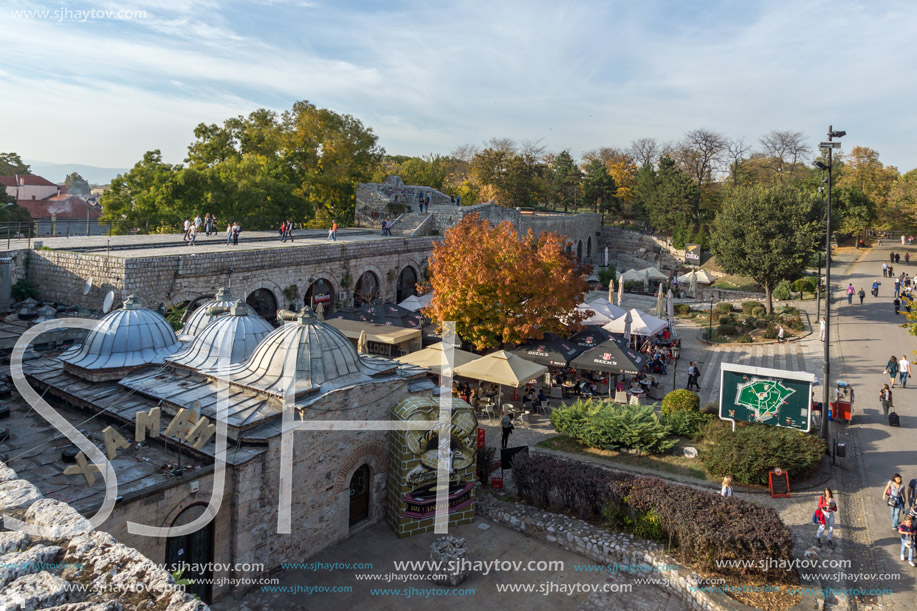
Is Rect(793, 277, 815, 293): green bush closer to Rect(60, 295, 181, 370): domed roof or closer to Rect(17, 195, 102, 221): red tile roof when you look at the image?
Rect(60, 295, 181, 370): domed roof

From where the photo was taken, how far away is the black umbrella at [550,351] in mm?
18750

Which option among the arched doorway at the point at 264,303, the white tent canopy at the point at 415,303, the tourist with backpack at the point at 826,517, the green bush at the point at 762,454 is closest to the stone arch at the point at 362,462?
the green bush at the point at 762,454

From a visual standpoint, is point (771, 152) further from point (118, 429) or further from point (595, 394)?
point (118, 429)

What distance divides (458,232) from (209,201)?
1447 centimetres

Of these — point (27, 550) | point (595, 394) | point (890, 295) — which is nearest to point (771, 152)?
point (890, 295)

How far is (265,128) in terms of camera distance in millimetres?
42031

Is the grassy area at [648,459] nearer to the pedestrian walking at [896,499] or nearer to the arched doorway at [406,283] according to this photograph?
the pedestrian walking at [896,499]

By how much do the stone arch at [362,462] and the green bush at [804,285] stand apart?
110 feet

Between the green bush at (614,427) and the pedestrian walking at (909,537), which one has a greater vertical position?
the green bush at (614,427)

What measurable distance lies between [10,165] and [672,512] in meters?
81.1

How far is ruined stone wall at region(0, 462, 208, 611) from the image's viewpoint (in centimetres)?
321

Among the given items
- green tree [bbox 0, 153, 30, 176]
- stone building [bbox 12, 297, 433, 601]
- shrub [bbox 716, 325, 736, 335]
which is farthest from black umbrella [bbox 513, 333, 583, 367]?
green tree [bbox 0, 153, 30, 176]

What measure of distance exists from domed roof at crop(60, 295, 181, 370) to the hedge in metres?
8.66

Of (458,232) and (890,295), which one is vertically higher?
(458,232)
